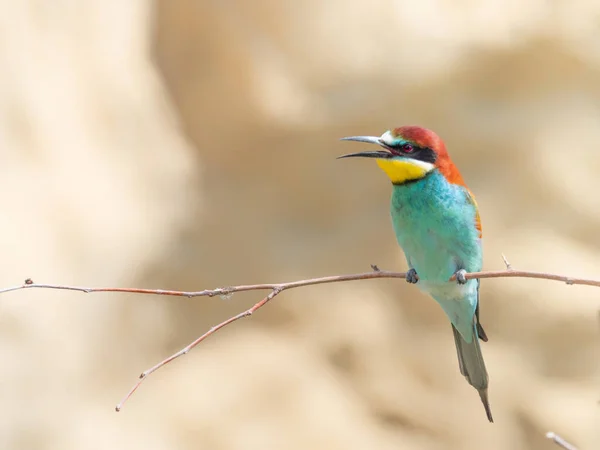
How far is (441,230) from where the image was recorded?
1587 mm

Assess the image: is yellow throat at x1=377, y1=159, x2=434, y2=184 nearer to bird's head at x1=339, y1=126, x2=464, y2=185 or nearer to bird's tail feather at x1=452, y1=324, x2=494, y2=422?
bird's head at x1=339, y1=126, x2=464, y2=185

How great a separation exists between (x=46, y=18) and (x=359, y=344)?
176 centimetres

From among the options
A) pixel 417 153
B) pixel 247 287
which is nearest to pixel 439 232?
pixel 417 153

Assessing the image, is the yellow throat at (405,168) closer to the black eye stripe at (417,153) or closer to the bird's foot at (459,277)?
the black eye stripe at (417,153)

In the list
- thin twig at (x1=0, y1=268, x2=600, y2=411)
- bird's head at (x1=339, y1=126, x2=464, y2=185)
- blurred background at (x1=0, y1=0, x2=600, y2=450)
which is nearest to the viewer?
thin twig at (x1=0, y1=268, x2=600, y2=411)

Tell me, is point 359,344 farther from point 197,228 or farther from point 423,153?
point 423,153

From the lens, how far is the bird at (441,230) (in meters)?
1.53

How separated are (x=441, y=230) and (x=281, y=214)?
124 cm

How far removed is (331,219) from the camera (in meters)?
2.74

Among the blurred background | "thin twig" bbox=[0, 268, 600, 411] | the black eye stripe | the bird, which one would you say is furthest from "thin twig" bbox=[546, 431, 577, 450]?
the blurred background

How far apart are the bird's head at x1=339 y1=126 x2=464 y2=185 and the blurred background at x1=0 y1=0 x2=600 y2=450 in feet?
3.55

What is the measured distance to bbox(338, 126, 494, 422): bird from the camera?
1.53 meters

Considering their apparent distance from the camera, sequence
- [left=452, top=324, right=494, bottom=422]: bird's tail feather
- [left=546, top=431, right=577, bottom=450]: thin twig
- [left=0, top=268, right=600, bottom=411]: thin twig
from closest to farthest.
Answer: [left=546, top=431, right=577, bottom=450]: thin twig → [left=0, top=268, right=600, bottom=411]: thin twig → [left=452, top=324, right=494, bottom=422]: bird's tail feather

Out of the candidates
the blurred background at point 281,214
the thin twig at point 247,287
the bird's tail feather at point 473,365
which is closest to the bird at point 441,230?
the bird's tail feather at point 473,365
